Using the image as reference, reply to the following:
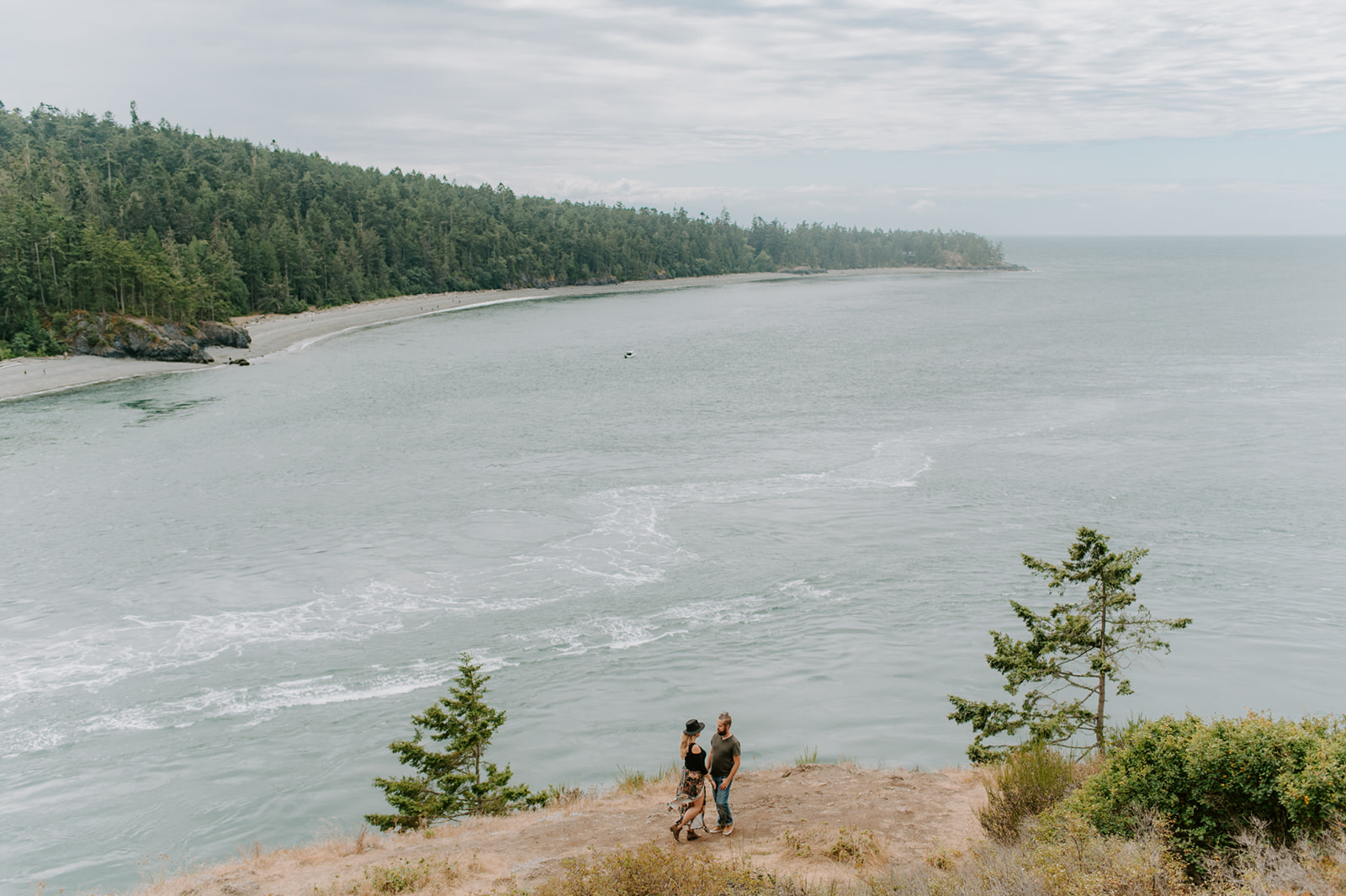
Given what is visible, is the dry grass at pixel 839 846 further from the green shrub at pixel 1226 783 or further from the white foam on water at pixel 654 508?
the white foam on water at pixel 654 508

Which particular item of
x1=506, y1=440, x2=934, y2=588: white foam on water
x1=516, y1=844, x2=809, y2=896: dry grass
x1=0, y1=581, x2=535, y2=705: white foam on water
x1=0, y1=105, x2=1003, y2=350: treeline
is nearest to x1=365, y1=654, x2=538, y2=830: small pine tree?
x1=516, y1=844, x2=809, y2=896: dry grass

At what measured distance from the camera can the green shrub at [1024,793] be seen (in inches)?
521

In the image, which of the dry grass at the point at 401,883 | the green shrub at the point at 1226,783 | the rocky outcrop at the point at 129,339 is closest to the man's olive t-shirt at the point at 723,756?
the dry grass at the point at 401,883

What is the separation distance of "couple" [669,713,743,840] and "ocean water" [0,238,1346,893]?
311 inches

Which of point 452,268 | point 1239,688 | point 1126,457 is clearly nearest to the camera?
point 1239,688

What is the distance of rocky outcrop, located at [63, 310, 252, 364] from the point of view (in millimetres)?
91250

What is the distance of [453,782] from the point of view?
55.3 ft

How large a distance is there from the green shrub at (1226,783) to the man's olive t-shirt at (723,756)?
190 inches

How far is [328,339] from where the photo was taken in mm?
112688

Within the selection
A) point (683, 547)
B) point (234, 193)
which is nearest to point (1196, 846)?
point (683, 547)

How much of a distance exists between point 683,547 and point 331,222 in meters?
156

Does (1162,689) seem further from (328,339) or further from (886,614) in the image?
(328,339)

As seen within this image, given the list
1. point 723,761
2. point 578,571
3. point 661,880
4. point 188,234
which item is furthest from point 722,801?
point 188,234

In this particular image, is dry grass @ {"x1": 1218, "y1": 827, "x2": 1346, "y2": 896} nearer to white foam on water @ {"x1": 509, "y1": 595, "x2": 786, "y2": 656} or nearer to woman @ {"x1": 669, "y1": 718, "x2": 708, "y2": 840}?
woman @ {"x1": 669, "y1": 718, "x2": 708, "y2": 840}
